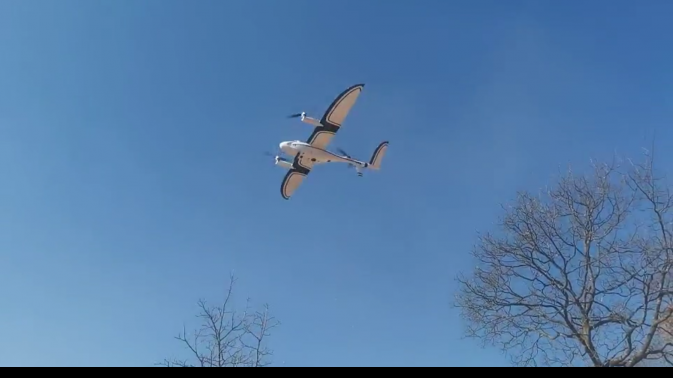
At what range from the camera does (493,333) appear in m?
13.8

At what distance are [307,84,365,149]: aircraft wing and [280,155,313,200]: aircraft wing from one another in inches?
64.2

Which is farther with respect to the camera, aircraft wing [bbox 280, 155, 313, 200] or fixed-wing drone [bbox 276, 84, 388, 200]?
aircraft wing [bbox 280, 155, 313, 200]

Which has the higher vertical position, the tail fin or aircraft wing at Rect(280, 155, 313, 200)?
the tail fin

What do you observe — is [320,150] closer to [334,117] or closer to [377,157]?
[334,117]

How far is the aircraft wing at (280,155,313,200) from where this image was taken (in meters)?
23.3

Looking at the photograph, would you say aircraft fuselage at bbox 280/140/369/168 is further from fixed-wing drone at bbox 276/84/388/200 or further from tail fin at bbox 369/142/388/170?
tail fin at bbox 369/142/388/170

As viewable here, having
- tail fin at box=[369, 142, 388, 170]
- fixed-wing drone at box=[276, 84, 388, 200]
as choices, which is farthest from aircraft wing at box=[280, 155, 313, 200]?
tail fin at box=[369, 142, 388, 170]

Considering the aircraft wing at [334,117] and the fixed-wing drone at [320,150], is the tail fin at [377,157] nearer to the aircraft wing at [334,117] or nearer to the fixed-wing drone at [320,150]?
the fixed-wing drone at [320,150]

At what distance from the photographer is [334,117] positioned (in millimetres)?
21062

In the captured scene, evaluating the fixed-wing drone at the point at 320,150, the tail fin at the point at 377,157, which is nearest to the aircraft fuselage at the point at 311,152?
the fixed-wing drone at the point at 320,150
